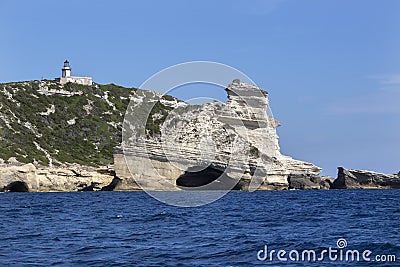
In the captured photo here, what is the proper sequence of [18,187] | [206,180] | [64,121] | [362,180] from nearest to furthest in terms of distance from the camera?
[206,180] < [18,187] < [362,180] < [64,121]

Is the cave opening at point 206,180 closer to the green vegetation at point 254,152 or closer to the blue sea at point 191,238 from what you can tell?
the green vegetation at point 254,152

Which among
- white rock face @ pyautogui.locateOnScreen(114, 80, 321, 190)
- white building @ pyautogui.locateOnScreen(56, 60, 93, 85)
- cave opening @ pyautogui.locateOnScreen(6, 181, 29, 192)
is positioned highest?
white building @ pyautogui.locateOnScreen(56, 60, 93, 85)

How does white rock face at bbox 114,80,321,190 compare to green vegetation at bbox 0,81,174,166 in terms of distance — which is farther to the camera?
green vegetation at bbox 0,81,174,166

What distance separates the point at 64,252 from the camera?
23.5m

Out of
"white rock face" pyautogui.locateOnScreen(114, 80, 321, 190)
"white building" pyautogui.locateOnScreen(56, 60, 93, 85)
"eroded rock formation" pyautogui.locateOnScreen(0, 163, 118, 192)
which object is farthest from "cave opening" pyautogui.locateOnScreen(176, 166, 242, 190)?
"white building" pyautogui.locateOnScreen(56, 60, 93, 85)

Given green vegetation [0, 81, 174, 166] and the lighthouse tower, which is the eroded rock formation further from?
the lighthouse tower

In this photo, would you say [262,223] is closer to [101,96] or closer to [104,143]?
[104,143]

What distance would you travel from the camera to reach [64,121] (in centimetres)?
13350

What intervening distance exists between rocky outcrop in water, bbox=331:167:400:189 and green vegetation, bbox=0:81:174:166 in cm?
3706

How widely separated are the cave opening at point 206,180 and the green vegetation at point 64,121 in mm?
27274

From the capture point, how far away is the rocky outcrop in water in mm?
98875

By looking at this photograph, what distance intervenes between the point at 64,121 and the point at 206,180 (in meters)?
53.1

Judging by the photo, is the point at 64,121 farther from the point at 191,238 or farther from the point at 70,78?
the point at 191,238

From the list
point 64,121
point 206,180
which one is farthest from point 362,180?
point 64,121
